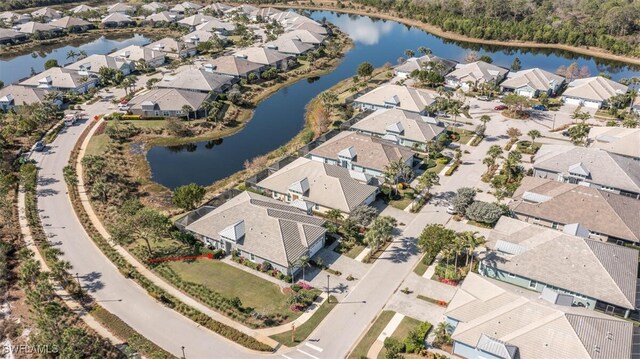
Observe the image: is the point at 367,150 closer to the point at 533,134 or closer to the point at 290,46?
the point at 533,134

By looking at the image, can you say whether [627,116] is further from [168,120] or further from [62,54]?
[62,54]

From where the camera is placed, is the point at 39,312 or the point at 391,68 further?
the point at 391,68

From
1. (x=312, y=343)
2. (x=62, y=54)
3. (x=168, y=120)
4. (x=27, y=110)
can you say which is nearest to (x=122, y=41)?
(x=62, y=54)

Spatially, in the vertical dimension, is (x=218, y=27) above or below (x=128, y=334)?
above

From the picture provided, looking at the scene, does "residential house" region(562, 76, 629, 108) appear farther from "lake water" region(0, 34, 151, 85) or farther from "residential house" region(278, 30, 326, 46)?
"lake water" region(0, 34, 151, 85)

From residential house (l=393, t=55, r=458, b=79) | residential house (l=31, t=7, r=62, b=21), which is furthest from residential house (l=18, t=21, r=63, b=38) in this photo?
residential house (l=393, t=55, r=458, b=79)

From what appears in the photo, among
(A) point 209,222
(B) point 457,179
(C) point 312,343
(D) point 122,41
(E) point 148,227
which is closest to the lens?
(C) point 312,343

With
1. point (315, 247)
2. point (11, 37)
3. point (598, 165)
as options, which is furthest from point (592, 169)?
point (11, 37)
